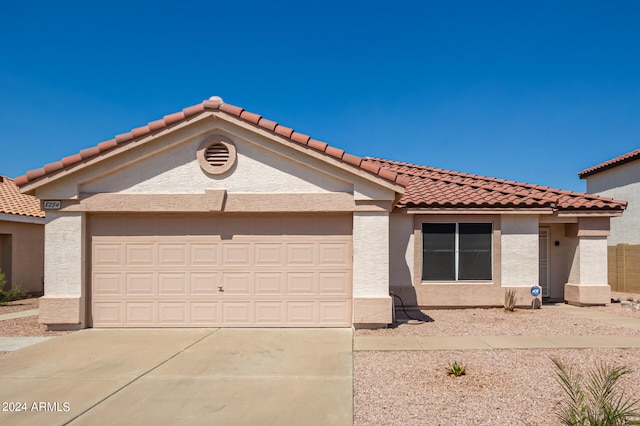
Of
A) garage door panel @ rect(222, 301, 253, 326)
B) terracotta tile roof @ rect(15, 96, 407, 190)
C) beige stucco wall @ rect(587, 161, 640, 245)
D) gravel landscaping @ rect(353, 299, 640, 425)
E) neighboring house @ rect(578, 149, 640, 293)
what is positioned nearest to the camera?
gravel landscaping @ rect(353, 299, 640, 425)

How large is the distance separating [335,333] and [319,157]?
12.2 feet

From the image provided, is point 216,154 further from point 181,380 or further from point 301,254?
point 181,380

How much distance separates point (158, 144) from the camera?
365 inches

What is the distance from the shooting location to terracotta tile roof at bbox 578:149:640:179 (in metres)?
19.4

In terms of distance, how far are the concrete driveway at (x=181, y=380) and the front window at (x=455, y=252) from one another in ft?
13.8

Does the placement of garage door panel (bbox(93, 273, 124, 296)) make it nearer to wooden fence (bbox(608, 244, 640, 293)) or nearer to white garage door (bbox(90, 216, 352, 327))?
white garage door (bbox(90, 216, 352, 327))

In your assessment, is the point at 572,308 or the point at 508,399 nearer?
the point at 508,399

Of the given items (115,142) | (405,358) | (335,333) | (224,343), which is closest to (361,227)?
(335,333)

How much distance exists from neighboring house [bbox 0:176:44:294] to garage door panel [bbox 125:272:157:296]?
28.4 feet

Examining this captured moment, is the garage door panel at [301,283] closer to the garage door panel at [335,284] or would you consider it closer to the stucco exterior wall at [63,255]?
the garage door panel at [335,284]

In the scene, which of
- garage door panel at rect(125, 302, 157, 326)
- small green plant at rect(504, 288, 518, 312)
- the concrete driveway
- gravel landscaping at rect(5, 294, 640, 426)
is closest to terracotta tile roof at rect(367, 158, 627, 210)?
small green plant at rect(504, 288, 518, 312)

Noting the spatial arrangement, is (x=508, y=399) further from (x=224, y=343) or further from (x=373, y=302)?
(x=224, y=343)

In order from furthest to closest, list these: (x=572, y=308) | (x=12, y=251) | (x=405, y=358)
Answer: (x=12, y=251) → (x=572, y=308) → (x=405, y=358)

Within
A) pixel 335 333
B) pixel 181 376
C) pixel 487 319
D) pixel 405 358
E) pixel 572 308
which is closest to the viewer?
pixel 181 376
